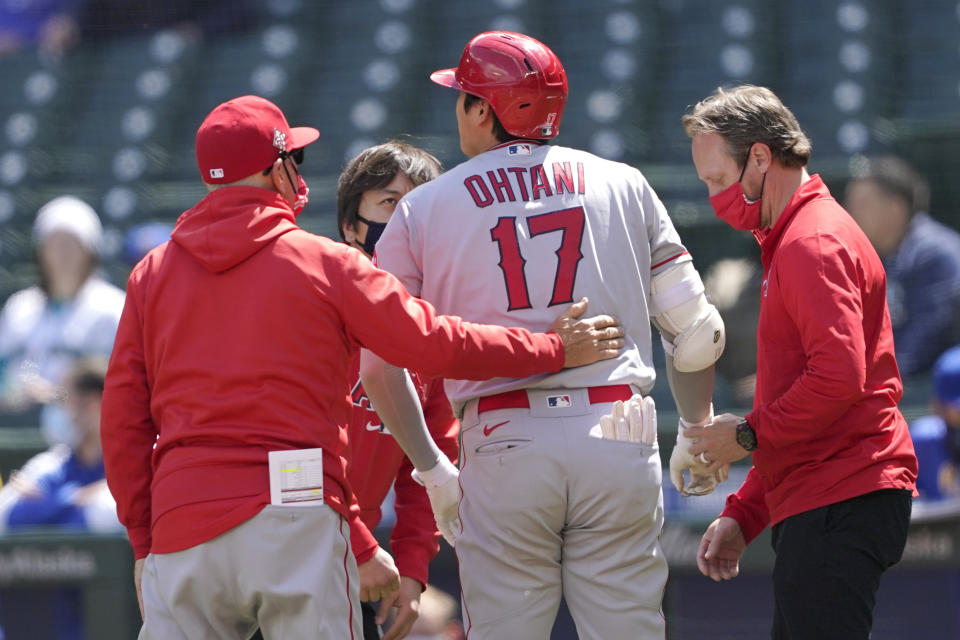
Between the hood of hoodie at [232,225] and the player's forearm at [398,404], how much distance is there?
0.38 meters

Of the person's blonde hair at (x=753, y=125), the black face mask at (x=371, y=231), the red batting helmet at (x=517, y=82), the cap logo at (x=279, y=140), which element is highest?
the red batting helmet at (x=517, y=82)

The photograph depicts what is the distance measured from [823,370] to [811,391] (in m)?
0.05

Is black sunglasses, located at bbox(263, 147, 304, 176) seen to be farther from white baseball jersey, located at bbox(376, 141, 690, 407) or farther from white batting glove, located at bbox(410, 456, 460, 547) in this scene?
white batting glove, located at bbox(410, 456, 460, 547)

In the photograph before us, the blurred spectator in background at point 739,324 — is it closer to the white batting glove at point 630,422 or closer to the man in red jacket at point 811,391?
the man in red jacket at point 811,391

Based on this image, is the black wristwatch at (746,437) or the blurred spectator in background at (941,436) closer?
the black wristwatch at (746,437)

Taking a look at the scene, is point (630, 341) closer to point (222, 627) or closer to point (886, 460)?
point (886, 460)

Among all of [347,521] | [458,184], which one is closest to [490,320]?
[458,184]

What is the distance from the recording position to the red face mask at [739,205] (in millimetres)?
2807

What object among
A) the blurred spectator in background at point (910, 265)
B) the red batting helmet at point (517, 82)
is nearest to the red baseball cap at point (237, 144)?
the red batting helmet at point (517, 82)

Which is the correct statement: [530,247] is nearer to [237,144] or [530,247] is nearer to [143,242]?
[237,144]

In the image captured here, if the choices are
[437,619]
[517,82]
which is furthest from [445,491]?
[437,619]

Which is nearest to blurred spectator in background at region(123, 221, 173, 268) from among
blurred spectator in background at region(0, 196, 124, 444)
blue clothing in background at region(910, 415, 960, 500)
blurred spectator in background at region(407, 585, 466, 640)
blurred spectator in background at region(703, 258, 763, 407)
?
blurred spectator in background at region(0, 196, 124, 444)

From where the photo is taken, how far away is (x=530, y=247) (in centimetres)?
257

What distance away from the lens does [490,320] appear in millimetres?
2604
